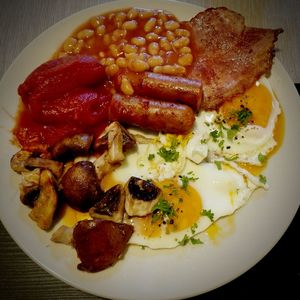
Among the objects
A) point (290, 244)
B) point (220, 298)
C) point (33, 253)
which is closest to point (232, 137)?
point (290, 244)

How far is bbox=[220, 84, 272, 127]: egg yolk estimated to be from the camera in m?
2.50

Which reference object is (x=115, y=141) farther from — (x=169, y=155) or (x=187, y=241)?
(x=187, y=241)

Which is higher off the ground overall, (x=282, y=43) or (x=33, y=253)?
(x=282, y=43)

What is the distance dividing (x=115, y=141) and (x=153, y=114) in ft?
0.99

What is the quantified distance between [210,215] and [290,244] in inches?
20.3

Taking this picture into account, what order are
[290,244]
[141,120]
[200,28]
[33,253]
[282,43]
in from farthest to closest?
[282,43] → [200,28] → [141,120] → [290,244] → [33,253]

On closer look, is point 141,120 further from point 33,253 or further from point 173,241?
point 33,253

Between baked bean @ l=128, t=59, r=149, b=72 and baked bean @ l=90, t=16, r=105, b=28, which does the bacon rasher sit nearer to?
baked bean @ l=128, t=59, r=149, b=72

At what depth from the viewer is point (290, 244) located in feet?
7.54

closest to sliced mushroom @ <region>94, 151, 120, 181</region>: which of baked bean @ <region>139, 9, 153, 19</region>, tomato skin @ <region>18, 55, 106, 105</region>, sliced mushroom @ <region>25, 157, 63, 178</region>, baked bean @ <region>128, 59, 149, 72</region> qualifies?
sliced mushroom @ <region>25, 157, 63, 178</region>

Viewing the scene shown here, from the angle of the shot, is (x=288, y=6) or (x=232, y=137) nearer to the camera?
(x=232, y=137)

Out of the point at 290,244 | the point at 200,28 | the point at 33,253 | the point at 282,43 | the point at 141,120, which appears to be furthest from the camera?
the point at 282,43

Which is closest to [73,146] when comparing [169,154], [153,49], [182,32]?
[169,154]

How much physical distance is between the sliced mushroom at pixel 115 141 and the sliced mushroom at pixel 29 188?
421 mm
